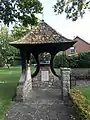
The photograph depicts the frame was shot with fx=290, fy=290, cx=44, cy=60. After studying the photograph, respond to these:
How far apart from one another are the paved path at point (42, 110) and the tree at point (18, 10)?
743 cm

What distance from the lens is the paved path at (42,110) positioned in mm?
11938

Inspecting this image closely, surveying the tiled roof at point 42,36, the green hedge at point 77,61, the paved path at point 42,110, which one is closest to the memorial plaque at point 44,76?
the tiled roof at point 42,36

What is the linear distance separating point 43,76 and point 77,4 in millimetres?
6987

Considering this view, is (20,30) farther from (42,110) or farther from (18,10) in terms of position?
(42,110)

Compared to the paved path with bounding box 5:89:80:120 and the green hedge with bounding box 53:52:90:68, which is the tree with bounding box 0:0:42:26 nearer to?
the paved path with bounding box 5:89:80:120

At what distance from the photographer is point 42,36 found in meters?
20.5

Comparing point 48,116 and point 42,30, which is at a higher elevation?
point 42,30

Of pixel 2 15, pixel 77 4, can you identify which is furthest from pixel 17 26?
pixel 77 4

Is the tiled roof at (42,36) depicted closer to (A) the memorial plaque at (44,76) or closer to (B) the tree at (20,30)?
(B) the tree at (20,30)

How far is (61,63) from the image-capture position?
4931cm

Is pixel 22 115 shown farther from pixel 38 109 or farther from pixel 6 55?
pixel 6 55

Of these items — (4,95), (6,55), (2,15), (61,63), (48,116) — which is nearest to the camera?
(48,116)

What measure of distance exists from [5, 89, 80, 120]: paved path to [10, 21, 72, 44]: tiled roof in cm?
444

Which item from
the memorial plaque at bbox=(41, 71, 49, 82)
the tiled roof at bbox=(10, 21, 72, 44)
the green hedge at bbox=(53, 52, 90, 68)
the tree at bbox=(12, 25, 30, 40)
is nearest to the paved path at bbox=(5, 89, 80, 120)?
the tiled roof at bbox=(10, 21, 72, 44)
